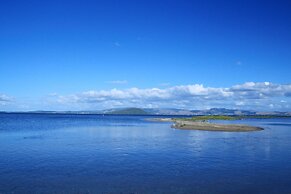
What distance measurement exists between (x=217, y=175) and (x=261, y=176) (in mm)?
4197

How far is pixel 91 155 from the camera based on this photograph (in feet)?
146

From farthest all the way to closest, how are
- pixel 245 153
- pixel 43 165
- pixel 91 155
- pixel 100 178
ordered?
pixel 245 153 → pixel 91 155 → pixel 43 165 → pixel 100 178

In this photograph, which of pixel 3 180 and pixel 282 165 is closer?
pixel 3 180

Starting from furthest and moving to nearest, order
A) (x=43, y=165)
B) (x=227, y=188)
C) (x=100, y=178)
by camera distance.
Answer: (x=43, y=165) → (x=100, y=178) → (x=227, y=188)

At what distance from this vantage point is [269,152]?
4969 cm

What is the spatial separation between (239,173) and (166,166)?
25.8ft

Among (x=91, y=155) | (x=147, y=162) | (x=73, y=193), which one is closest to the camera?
(x=73, y=193)

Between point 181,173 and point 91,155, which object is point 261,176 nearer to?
point 181,173

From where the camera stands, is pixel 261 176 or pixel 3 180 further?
pixel 261 176

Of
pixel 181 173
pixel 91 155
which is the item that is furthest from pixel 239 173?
pixel 91 155

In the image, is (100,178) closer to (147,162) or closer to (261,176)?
(147,162)

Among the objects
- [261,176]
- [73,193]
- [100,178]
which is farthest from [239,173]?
[73,193]

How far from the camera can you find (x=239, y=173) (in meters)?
33.8

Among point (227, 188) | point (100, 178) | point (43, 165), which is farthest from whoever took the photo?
point (43, 165)
